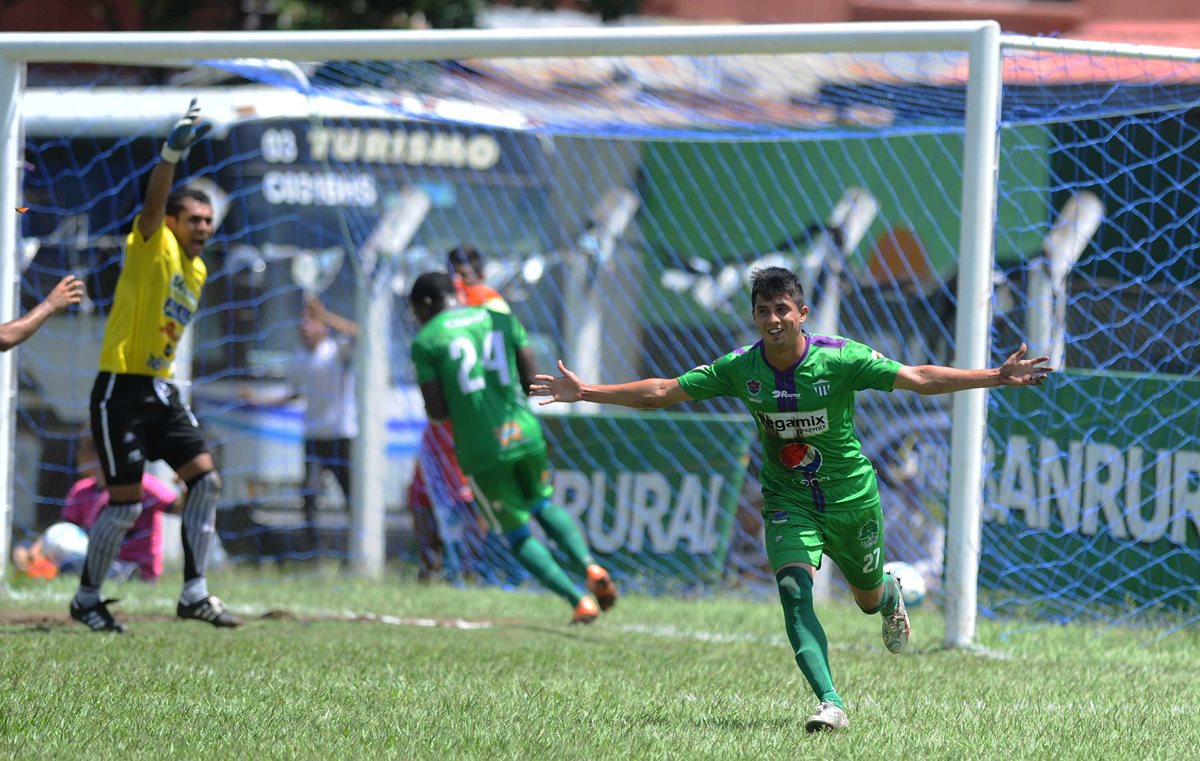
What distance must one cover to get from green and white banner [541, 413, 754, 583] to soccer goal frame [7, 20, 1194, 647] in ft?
9.92

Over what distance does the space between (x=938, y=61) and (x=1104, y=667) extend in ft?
10.9

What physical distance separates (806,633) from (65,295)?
357cm

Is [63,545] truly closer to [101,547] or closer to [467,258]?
[101,547]

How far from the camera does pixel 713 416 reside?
35.2 feet

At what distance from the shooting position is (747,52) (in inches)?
314

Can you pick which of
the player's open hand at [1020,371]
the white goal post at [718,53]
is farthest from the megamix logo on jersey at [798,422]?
the white goal post at [718,53]

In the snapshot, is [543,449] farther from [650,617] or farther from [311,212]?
[311,212]

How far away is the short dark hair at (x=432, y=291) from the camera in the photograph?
873cm

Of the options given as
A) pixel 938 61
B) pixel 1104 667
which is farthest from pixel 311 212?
pixel 1104 667

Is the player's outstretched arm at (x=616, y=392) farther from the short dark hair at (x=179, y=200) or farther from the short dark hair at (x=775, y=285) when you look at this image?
the short dark hair at (x=179, y=200)

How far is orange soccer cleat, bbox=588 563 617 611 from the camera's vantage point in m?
8.20

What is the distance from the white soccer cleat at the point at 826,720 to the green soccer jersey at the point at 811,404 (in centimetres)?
84

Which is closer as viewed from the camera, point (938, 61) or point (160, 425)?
point (160, 425)

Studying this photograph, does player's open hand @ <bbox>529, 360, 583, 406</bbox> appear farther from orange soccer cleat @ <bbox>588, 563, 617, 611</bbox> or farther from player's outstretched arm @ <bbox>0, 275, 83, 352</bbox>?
orange soccer cleat @ <bbox>588, 563, 617, 611</bbox>
